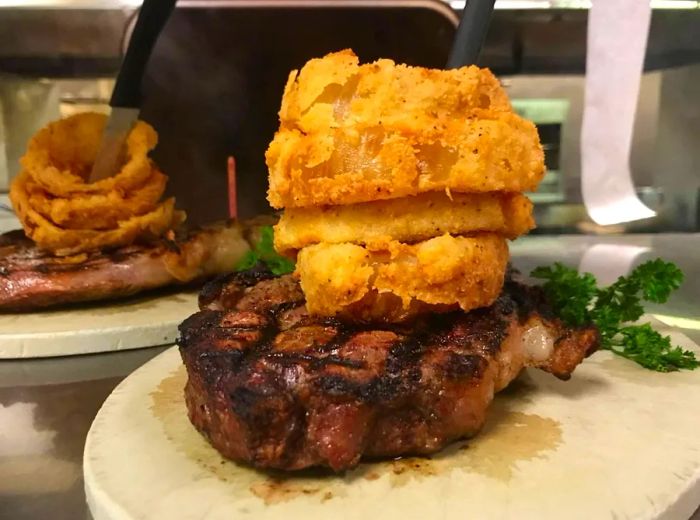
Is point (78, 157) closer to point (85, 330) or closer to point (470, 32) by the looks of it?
point (85, 330)

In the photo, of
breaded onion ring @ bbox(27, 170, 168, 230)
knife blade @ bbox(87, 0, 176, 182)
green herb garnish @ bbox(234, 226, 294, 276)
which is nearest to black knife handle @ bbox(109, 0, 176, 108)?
knife blade @ bbox(87, 0, 176, 182)

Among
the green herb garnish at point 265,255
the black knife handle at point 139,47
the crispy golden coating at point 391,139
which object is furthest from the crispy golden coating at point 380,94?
the black knife handle at point 139,47

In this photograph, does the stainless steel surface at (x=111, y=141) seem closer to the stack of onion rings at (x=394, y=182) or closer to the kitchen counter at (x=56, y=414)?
the kitchen counter at (x=56, y=414)

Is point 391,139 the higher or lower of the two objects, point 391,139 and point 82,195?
the higher

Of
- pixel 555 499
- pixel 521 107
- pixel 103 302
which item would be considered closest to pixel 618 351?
pixel 555 499

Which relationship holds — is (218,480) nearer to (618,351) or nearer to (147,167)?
(618,351)

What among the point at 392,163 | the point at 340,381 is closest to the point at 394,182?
the point at 392,163

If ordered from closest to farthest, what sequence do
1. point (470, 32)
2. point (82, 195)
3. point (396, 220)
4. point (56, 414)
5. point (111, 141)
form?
1. point (396, 220)
2. point (470, 32)
3. point (56, 414)
4. point (82, 195)
5. point (111, 141)
